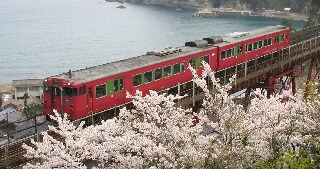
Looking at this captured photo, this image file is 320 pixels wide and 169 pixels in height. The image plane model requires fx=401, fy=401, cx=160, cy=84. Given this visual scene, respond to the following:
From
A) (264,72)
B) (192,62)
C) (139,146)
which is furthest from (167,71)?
(139,146)

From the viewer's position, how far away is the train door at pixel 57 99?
1988 centimetres

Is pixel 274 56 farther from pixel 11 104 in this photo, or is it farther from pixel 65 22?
pixel 65 22

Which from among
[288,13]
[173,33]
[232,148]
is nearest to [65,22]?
[173,33]

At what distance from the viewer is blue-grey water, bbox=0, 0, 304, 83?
306ft

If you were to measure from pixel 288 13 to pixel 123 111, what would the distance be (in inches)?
6817

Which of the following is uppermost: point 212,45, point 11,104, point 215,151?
point 212,45

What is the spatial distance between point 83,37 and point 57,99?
10618 centimetres

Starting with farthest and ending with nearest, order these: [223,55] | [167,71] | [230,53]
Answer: [230,53], [223,55], [167,71]

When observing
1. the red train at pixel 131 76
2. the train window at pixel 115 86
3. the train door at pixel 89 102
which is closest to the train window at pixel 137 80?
the red train at pixel 131 76

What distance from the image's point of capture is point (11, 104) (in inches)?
2382

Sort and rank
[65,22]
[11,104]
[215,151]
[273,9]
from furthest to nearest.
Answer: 1. [273,9]
2. [65,22]
3. [11,104]
4. [215,151]

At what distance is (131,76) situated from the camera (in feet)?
71.4

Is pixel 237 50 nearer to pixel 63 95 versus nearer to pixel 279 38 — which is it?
pixel 279 38

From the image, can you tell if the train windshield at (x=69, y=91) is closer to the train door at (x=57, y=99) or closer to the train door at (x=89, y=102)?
the train door at (x=57, y=99)
